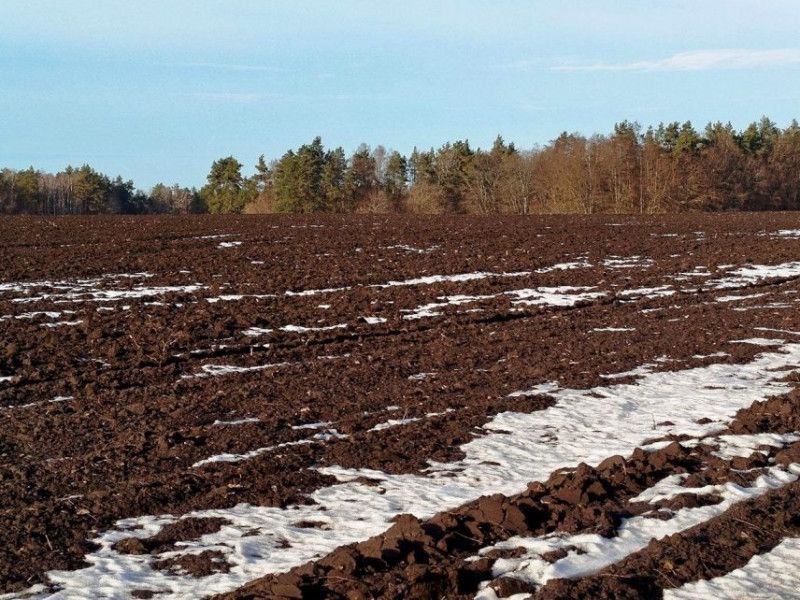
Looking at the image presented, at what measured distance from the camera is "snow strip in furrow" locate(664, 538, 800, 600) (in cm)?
552

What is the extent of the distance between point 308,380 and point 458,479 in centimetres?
418

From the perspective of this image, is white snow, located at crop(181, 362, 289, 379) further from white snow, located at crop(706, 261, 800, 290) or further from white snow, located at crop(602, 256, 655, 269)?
white snow, located at crop(602, 256, 655, 269)

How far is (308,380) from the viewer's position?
11.8 m

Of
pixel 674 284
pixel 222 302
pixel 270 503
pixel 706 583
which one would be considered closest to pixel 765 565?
pixel 706 583

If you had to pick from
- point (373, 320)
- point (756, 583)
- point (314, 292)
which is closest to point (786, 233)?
point (314, 292)

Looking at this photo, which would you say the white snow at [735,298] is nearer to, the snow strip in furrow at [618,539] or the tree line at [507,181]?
the snow strip in furrow at [618,539]

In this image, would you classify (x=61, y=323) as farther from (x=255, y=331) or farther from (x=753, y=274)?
(x=753, y=274)

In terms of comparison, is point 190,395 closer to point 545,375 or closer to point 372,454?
point 372,454

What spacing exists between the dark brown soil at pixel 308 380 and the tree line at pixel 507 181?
4968cm

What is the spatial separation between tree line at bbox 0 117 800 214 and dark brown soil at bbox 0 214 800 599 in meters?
49.7

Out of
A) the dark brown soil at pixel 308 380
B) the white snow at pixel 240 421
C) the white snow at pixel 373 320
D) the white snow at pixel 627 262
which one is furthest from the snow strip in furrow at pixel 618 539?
the white snow at pixel 627 262

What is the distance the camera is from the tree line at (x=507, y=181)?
76.2 metres

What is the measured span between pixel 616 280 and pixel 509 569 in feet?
57.7

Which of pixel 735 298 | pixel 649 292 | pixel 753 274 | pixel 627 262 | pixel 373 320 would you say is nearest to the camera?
pixel 373 320
